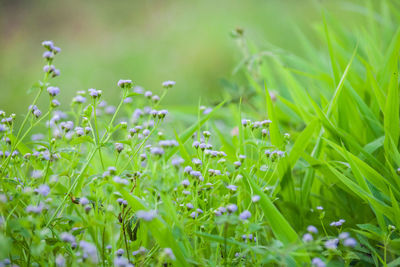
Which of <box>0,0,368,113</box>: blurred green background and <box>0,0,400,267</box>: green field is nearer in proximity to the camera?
<box>0,0,400,267</box>: green field

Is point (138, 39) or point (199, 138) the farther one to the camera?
point (138, 39)

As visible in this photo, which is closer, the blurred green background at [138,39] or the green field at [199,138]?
the green field at [199,138]

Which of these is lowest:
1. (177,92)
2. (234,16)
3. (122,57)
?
(177,92)

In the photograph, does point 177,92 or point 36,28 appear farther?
point 36,28

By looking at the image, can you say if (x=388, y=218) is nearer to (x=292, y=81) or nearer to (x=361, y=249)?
(x=361, y=249)

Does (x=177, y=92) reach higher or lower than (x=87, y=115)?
lower

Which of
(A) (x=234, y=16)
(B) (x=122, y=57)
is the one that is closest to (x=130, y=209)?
(B) (x=122, y=57)

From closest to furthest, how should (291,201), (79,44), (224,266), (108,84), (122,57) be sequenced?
1. (224,266)
2. (291,201)
3. (108,84)
4. (122,57)
5. (79,44)

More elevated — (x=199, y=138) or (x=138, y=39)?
(x=138, y=39)
